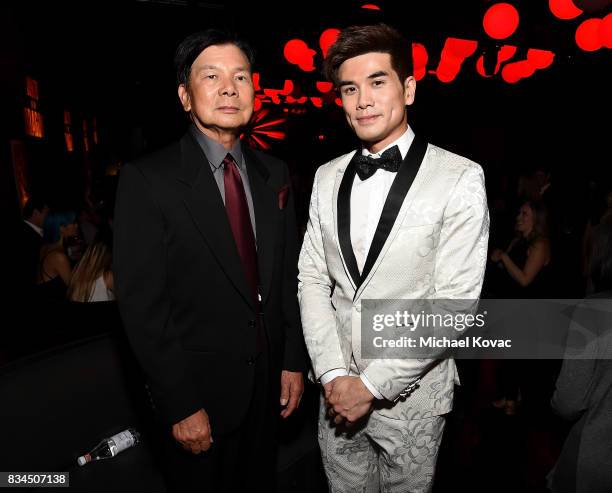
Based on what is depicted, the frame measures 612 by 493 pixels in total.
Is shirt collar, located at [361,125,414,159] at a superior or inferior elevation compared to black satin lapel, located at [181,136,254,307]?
superior

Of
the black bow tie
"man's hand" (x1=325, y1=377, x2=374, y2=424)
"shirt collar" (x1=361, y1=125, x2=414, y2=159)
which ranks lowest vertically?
"man's hand" (x1=325, y1=377, x2=374, y2=424)

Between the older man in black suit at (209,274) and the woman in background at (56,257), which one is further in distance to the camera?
the woman in background at (56,257)

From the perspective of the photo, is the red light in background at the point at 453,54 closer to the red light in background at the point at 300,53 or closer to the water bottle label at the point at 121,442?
the red light in background at the point at 300,53

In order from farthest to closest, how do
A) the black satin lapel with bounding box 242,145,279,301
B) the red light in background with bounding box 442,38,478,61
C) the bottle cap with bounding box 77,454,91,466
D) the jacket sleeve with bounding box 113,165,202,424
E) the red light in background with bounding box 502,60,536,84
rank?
the red light in background with bounding box 502,60,536,84
the red light in background with bounding box 442,38,478,61
the bottle cap with bounding box 77,454,91,466
the black satin lapel with bounding box 242,145,279,301
the jacket sleeve with bounding box 113,165,202,424

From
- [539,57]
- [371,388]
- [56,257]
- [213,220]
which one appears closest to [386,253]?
[371,388]

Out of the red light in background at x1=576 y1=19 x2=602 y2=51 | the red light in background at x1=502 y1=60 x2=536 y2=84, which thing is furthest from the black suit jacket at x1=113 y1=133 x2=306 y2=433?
the red light in background at x1=502 y1=60 x2=536 y2=84

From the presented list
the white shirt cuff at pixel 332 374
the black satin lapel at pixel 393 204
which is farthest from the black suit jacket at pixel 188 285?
the black satin lapel at pixel 393 204

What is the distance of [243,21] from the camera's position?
7.80 meters

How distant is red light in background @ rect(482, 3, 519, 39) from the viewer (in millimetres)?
4129

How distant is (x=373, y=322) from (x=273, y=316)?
0.36 meters

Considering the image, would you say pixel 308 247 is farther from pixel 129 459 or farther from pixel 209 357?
pixel 129 459

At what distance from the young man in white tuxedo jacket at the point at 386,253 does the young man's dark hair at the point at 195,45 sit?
340 millimetres

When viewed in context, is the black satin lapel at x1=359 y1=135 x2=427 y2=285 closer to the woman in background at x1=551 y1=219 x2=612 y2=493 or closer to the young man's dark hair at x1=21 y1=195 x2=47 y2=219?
the woman in background at x1=551 y1=219 x2=612 y2=493

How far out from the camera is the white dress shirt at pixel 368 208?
146cm
